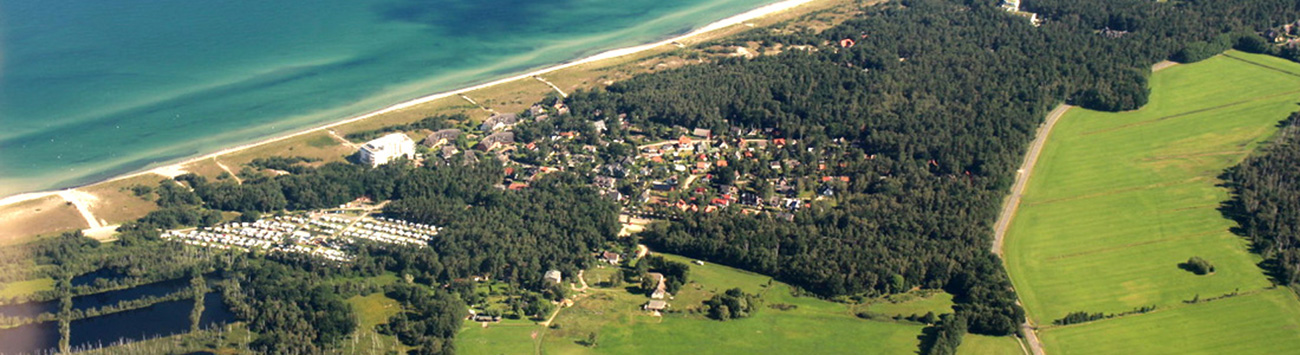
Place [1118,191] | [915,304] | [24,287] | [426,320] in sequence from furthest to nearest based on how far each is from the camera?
1. [1118,191]
2. [24,287]
3. [915,304]
4. [426,320]

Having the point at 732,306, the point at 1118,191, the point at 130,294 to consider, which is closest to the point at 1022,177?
the point at 1118,191

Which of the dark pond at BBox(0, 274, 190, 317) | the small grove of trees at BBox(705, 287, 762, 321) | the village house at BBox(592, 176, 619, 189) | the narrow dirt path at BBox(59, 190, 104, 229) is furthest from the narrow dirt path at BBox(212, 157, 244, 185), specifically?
the small grove of trees at BBox(705, 287, 762, 321)

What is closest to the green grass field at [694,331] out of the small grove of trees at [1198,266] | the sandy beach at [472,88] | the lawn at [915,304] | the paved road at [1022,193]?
the lawn at [915,304]

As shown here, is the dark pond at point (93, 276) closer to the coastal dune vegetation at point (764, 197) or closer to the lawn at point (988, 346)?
the coastal dune vegetation at point (764, 197)

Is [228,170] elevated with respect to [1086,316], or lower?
elevated

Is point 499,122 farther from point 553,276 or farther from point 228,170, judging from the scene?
point 553,276
